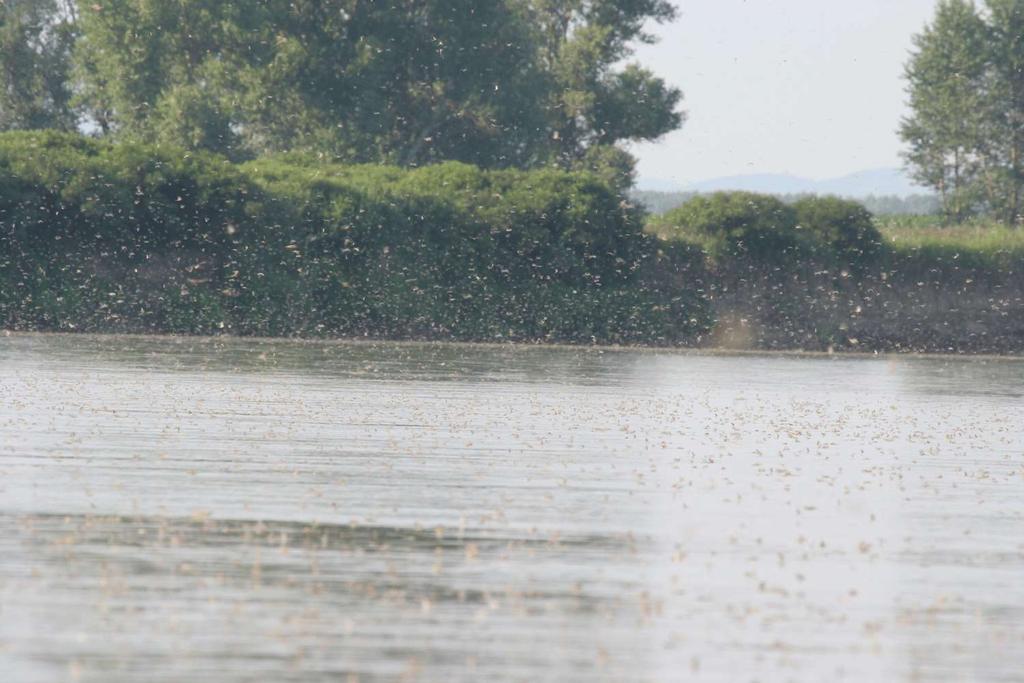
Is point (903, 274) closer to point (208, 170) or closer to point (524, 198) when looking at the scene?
point (524, 198)

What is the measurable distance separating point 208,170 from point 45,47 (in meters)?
33.5

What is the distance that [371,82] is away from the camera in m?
73.9

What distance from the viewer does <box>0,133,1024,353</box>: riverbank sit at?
53.2 metres

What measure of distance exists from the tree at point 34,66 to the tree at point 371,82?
2.14 m

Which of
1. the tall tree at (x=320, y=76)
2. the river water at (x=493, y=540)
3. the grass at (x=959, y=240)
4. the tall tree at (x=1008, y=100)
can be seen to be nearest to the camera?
the river water at (x=493, y=540)

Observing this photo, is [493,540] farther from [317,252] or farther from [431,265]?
[431,265]

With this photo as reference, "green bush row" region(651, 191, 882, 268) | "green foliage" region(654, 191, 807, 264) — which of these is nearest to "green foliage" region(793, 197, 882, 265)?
"green bush row" region(651, 191, 882, 268)

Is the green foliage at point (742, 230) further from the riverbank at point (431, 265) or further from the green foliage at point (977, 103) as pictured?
the green foliage at point (977, 103)

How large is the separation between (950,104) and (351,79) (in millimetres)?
34246

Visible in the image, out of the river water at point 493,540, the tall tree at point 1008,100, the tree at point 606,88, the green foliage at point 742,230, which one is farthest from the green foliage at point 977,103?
the river water at point 493,540

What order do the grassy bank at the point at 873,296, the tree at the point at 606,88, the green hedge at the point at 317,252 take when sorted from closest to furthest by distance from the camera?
the green hedge at the point at 317,252, the grassy bank at the point at 873,296, the tree at the point at 606,88

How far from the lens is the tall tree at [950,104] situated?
3720 inches

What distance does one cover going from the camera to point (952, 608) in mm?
12383

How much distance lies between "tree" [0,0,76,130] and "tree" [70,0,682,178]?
2.14 m
